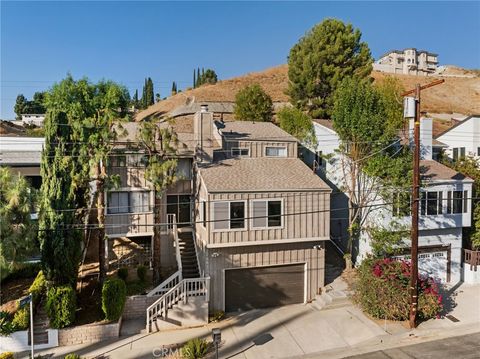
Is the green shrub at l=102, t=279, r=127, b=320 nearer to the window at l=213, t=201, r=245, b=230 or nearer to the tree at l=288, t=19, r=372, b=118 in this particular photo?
the window at l=213, t=201, r=245, b=230

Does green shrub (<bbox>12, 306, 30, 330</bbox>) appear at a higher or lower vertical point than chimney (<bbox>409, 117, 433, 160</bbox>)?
lower

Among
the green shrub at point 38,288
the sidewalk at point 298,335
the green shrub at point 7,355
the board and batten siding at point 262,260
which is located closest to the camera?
the green shrub at point 7,355

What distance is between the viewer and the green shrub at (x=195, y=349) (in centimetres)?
1297

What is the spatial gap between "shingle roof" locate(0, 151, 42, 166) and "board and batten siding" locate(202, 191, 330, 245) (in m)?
15.7

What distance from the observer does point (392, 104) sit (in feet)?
91.0

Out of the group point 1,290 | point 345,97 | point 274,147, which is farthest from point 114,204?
point 345,97

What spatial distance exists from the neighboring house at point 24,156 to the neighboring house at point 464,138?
102 feet

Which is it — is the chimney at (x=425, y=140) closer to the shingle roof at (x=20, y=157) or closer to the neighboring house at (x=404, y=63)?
the shingle roof at (x=20, y=157)

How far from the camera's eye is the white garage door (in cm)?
2033

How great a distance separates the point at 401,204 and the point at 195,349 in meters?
12.7

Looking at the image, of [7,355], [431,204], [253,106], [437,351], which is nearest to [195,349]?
[7,355]

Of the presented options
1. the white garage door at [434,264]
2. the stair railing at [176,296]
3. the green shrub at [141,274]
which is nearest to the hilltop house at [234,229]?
the stair railing at [176,296]

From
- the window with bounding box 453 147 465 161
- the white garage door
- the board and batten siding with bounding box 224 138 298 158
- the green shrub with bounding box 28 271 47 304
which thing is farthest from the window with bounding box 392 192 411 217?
the green shrub with bounding box 28 271 47 304

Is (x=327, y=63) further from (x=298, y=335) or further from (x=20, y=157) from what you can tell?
(x=298, y=335)
